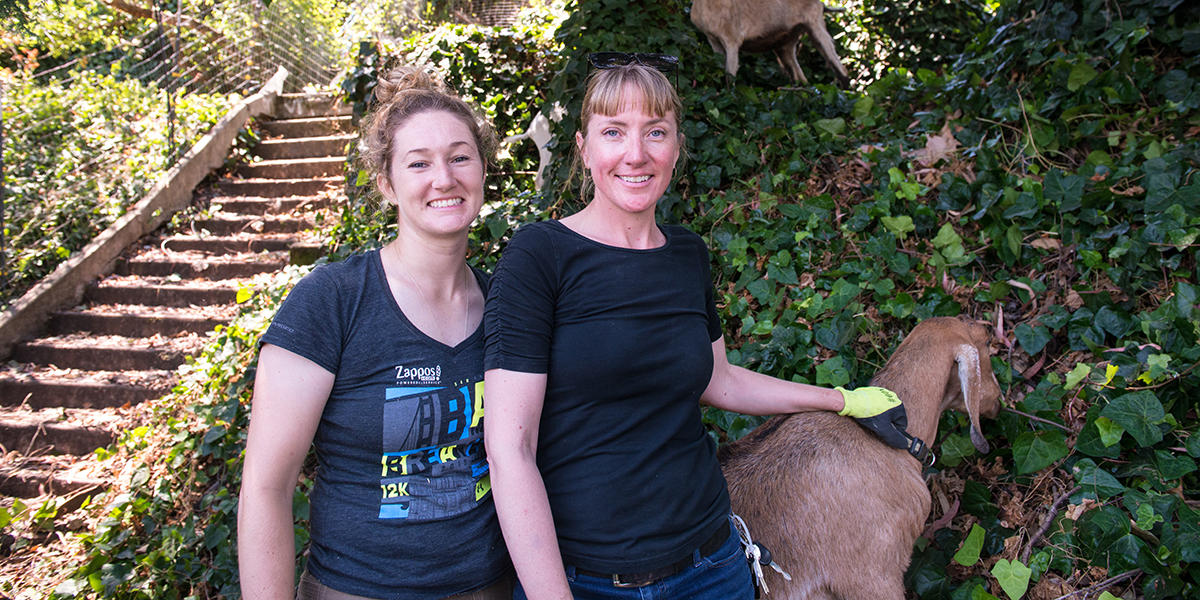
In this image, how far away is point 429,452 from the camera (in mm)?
1973

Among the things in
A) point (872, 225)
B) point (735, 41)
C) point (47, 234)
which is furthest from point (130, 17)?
point (872, 225)

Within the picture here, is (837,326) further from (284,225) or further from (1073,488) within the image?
(284,225)

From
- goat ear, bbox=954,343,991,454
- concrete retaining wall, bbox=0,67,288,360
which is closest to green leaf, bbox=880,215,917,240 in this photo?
goat ear, bbox=954,343,991,454

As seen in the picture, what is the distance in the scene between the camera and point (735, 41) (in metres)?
5.82

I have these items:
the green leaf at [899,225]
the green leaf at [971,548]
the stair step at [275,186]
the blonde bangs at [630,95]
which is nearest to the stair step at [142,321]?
the stair step at [275,186]

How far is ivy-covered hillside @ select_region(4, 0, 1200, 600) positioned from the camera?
9.50ft

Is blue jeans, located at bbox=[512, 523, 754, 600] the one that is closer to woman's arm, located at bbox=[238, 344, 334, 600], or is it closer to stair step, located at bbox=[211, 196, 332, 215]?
woman's arm, located at bbox=[238, 344, 334, 600]

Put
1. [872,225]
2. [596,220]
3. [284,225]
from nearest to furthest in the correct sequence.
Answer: [596,220], [872,225], [284,225]

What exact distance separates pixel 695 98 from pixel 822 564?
3.76 metres

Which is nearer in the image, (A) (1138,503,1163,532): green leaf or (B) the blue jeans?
(B) the blue jeans

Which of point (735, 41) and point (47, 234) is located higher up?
point (735, 41)

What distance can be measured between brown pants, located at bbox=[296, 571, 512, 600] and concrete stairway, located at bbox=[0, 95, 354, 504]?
4.75 m

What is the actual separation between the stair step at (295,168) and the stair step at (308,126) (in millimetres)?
597

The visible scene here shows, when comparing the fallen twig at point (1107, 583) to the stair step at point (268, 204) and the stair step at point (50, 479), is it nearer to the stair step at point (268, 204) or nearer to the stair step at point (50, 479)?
the stair step at point (50, 479)
